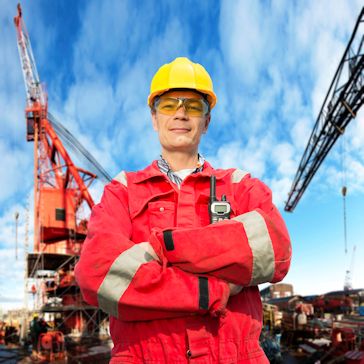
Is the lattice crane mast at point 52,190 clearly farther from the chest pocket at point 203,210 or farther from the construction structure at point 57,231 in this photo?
the chest pocket at point 203,210

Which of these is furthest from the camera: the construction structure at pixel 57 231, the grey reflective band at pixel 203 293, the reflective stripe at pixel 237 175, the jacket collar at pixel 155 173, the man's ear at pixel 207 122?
the construction structure at pixel 57 231

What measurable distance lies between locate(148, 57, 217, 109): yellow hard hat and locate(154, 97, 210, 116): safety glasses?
0.07 m

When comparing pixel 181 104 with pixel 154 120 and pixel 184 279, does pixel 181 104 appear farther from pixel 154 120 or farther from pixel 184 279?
pixel 184 279

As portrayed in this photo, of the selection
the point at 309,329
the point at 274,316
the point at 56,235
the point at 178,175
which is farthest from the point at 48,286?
the point at 178,175

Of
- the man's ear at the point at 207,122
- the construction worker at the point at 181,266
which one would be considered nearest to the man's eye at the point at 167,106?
the man's ear at the point at 207,122

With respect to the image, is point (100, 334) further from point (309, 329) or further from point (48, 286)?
point (309, 329)

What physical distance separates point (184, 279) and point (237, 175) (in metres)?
0.81

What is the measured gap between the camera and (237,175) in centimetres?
232

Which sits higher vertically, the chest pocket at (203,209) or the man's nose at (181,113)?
the man's nose at (181,113)

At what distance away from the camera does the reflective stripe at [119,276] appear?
180 centimetres

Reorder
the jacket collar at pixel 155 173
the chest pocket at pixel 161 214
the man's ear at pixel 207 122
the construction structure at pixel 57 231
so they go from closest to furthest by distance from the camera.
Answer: the chest pocket at pixel 161 214 < the jacket collar at pixel 155 173 < the man's ear at pixel 207 122 < the construction structure at pixel 57 231

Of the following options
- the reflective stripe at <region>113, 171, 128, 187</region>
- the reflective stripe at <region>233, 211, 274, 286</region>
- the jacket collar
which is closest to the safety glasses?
the jacket collar

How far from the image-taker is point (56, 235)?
27.5 metres

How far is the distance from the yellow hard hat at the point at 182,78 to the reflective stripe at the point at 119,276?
1.02m
